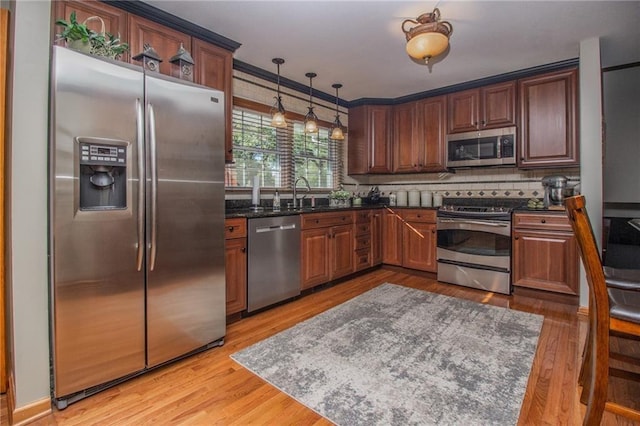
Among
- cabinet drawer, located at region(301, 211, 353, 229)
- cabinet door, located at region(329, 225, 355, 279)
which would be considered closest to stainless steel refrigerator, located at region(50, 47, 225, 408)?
cabinet drawer, located at region(301, 211, 353, 229)

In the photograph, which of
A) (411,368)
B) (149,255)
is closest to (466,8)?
(411,368)

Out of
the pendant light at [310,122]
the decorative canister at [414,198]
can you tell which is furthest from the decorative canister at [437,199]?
the pendant light at [310,122]

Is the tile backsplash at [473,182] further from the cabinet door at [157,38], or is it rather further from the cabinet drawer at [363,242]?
the cabinet door at [157,38]

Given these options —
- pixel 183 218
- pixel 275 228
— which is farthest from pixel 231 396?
pixel 275 228

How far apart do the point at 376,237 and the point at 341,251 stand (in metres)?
0.76

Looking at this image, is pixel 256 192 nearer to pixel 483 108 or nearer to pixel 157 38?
pixel 157 38

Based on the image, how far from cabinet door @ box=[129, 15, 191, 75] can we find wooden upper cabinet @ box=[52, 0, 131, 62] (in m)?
0.05

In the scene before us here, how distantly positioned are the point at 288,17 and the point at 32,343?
256cm

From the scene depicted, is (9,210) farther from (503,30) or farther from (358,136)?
(358,136)

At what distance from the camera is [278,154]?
3846mm

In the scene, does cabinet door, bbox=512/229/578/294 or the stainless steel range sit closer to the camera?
cabinet door, bbox=512/229/578/294

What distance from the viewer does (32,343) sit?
5.08 feet

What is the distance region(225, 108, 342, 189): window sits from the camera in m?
3.44

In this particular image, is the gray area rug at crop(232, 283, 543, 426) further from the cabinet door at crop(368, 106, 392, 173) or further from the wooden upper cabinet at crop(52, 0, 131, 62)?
the wooden upper cabinet at crop(52, 0, 131, 62)
